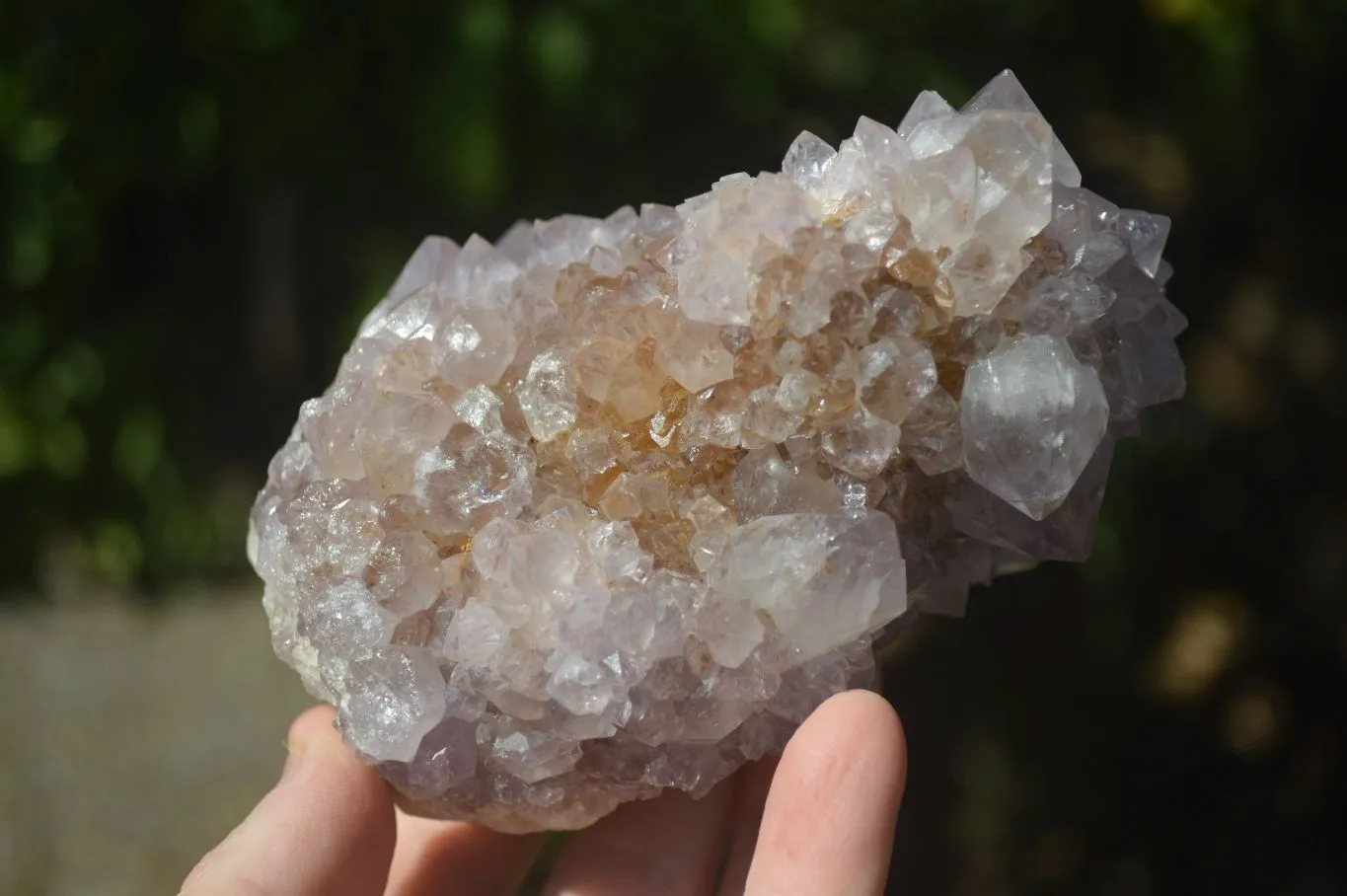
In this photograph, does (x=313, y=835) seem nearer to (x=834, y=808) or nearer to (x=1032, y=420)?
(x=834, y=808)

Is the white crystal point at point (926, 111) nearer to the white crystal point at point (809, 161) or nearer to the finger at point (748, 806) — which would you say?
the white crystal point at point (809, 161)

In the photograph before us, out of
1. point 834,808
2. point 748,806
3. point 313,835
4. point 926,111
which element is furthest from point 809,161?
point 313,835

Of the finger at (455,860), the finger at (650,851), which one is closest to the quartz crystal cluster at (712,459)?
the finger at (650,851)

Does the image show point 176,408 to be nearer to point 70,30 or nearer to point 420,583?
point 70,30

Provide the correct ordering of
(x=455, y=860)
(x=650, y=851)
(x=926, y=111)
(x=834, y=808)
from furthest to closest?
1. (x=455, y=860)
2. (x=650, y=851)
3. (x=926, y=111)
4. (x=834, y=808)

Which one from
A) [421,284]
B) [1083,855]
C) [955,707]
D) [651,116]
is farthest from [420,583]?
[1083,855]

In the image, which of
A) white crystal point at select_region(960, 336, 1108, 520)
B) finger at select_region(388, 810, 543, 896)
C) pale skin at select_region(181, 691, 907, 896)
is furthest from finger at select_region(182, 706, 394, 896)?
white crystal point at select_region(960, 336, 1108, 520)
